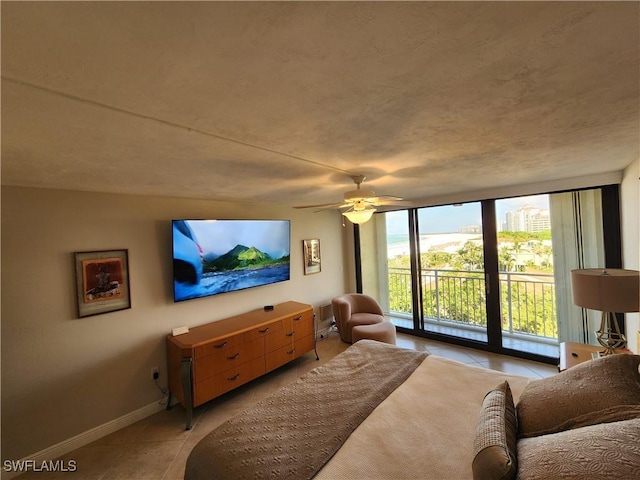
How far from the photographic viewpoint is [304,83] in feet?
3.14

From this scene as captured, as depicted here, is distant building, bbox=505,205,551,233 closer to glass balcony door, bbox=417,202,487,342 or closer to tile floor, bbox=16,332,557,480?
glass balcony door, bbox=417,202,487,342

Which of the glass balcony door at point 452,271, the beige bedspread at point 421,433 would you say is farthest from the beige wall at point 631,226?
the beige bedspread at point 421,433

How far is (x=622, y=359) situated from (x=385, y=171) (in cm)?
181

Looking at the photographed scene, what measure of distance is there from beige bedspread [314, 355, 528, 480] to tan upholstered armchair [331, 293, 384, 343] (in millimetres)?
2067

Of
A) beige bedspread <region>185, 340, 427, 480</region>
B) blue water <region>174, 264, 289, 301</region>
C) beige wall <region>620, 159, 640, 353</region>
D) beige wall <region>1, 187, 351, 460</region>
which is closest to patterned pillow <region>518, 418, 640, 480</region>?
beige bedspread <region>185, 340, 427, 480</region>

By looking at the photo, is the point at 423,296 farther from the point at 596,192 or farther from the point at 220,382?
Result: the point at 220,382

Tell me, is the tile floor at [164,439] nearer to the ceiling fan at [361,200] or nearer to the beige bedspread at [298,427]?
the beige bedspread at [298,427]

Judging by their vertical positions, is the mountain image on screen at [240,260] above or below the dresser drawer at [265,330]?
above

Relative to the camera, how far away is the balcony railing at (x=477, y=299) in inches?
147

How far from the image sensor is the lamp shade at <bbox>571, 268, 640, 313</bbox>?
1817 millimetres

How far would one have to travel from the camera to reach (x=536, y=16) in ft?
2.28

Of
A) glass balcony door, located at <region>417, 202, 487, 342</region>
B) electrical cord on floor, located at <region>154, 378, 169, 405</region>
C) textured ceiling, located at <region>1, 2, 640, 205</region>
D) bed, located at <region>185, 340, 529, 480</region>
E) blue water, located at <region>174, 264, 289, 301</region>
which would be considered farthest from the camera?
glass balcony door, located at <region>417, 202, 487, 342</region>

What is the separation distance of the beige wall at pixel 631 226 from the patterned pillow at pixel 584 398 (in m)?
1.41

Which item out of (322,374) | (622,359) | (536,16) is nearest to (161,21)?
(536,16)
